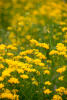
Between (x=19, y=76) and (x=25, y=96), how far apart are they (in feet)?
0.91

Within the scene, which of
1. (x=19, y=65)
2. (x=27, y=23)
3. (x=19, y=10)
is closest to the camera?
(x=19, y=65)

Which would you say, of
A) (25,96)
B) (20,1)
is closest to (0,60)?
(25,96)

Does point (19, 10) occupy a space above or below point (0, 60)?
above

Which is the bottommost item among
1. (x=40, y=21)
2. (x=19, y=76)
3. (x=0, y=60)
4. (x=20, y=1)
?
(x=19, y=76)

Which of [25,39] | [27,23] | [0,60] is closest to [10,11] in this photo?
[27,23]

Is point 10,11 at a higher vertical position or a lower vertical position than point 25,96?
higher

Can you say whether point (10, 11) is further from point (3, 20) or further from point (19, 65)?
point (19, 65)

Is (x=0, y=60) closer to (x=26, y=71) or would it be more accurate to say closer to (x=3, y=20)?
(x=26, y=71)

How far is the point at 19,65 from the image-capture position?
325 centimetres

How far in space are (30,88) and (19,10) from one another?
488 centimetres

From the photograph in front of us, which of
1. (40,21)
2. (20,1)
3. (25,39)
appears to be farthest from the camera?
(20,1)

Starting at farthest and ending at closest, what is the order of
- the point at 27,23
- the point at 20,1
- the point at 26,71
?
the point at 20,1 → the point at 27,23 → the point at 26,71

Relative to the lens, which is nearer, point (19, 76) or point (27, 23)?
point (19, 76)

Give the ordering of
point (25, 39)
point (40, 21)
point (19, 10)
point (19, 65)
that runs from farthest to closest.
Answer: point (19, 10) → point (40, 21) → point (25, 39) → point (19, 65)
